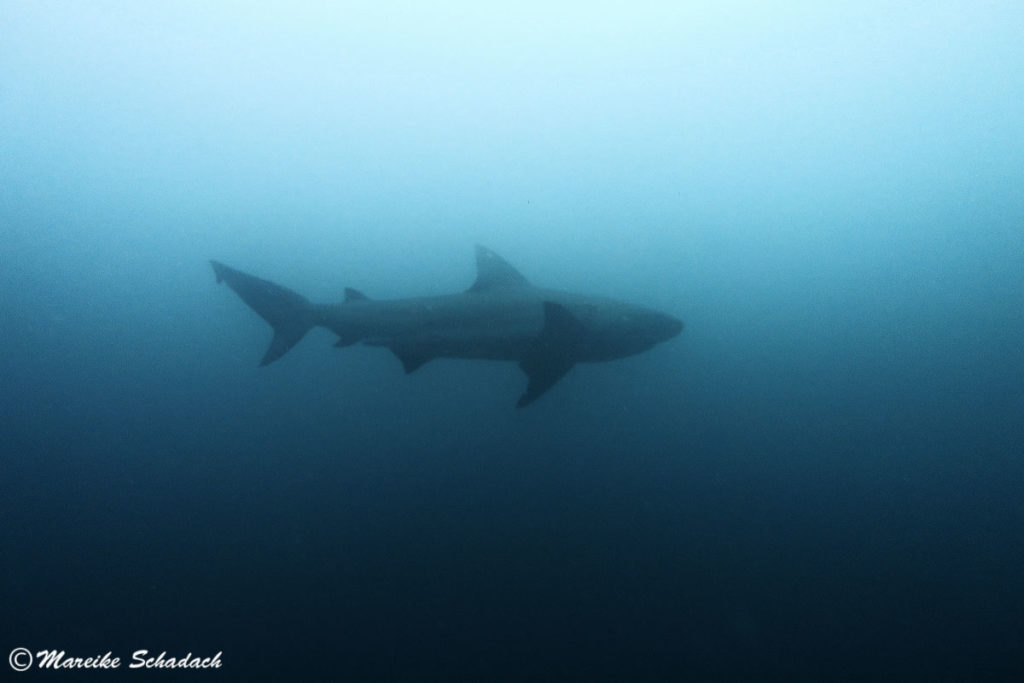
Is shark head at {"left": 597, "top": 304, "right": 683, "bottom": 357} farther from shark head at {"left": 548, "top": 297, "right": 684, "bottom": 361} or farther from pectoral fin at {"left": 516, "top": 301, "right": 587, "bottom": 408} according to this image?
pectoral fin at {"left": 516, "top": 301, "right": 587, "bottom": 408}

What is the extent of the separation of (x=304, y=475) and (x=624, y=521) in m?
9.41

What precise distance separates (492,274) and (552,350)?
5.31 feet

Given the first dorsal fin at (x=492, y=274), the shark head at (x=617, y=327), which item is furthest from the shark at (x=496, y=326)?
the first dorsal fin at (x=492, y=274)

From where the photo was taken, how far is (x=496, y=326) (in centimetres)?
863

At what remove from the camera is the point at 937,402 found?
90.4ft

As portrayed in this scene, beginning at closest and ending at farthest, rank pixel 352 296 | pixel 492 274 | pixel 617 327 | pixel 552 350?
pixel 552 350 → pixel 617 327 → pixel 352 296 → pixel 492 274

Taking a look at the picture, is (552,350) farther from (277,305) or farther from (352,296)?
(277,305)

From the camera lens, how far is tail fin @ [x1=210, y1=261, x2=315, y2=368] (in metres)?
9.01

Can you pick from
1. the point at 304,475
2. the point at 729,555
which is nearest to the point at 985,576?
the point at 729,555

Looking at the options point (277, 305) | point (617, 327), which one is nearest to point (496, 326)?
point (617, 327)

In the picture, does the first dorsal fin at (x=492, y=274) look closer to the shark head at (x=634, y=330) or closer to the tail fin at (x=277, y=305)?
the shark head at (x=634, y=330)

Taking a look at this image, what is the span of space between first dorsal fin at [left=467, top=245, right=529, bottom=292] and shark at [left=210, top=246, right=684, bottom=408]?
0.12 m

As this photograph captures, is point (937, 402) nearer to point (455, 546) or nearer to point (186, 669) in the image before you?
point (455, 546)

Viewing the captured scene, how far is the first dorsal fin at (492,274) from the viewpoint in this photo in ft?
29.8
